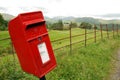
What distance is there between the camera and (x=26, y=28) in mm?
2955

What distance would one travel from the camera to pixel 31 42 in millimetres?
2990

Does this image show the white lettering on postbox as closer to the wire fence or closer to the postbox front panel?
the postbox front panel

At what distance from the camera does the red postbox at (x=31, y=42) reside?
2.92 meters

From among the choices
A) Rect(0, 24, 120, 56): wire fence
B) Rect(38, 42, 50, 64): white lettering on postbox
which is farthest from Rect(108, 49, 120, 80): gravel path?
Rect(38, 42, 50, 64): white lettering on postbox

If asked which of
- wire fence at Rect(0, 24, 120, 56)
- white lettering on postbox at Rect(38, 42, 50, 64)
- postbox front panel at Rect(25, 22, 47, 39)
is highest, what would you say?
postbox front panel at Rect(25, 22, 47, 39)

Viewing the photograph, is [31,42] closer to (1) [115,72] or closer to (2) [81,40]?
(1) [115,72]

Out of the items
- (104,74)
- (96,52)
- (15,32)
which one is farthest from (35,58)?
(96,52)

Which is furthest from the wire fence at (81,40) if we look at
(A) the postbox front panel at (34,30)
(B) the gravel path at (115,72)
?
(A) the postbox front panel at (34,30)

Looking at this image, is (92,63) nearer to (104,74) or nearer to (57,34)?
(104,74)

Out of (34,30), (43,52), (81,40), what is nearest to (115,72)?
(43,52)

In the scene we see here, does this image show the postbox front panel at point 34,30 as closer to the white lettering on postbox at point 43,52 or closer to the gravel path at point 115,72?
the white lettering on postbox at point 43,52

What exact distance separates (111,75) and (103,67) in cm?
68

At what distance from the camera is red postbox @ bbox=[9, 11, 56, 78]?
2.92 metres

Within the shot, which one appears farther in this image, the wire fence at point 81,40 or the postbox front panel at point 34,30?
the wire fence at point 81,40
